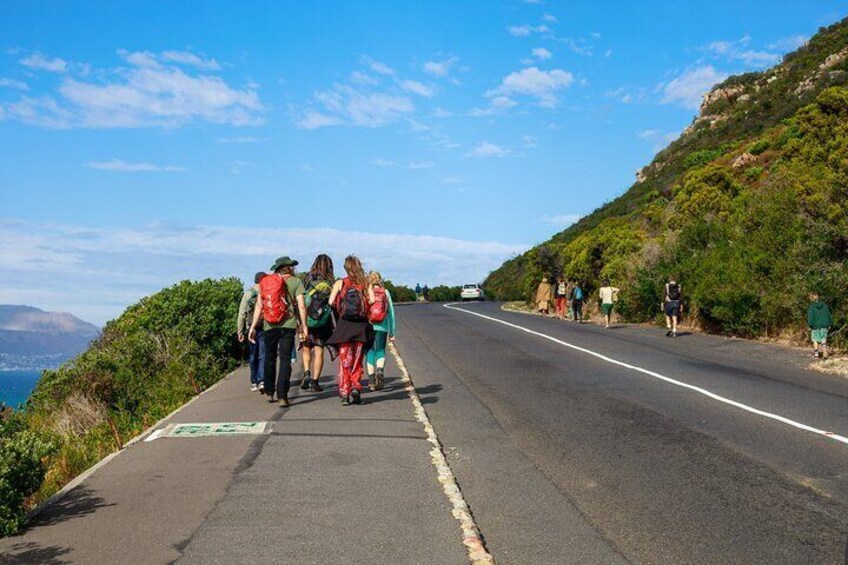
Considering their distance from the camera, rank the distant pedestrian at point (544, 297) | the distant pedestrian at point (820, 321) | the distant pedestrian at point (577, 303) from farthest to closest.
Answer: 1. the distant pedestrian at point (544, 297)
2. the distant pedestrian at point (577, 303)
3. the distant pedestrian at point (820, 321)

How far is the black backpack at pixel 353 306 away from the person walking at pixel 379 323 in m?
0.64

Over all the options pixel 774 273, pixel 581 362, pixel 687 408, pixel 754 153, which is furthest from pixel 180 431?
pixel 754 153

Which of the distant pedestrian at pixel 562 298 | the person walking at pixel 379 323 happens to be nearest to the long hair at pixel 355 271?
the person walking at pixel 379 323

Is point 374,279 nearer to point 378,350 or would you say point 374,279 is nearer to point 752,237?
point 378,350

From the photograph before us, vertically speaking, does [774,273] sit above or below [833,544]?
above

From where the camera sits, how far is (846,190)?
22.7 meters

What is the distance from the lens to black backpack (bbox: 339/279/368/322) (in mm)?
11781

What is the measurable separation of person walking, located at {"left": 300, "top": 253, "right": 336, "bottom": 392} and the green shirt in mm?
448

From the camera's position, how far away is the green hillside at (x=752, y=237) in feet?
74.3

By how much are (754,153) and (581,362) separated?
117 feet

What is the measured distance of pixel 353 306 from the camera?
1177 cm

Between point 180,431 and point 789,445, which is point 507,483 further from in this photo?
point 180,431

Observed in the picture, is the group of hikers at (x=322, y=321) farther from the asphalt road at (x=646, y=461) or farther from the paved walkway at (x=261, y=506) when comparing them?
the paved walkway at (x=261, y=506)

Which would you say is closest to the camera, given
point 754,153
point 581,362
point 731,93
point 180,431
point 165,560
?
point 165,560
